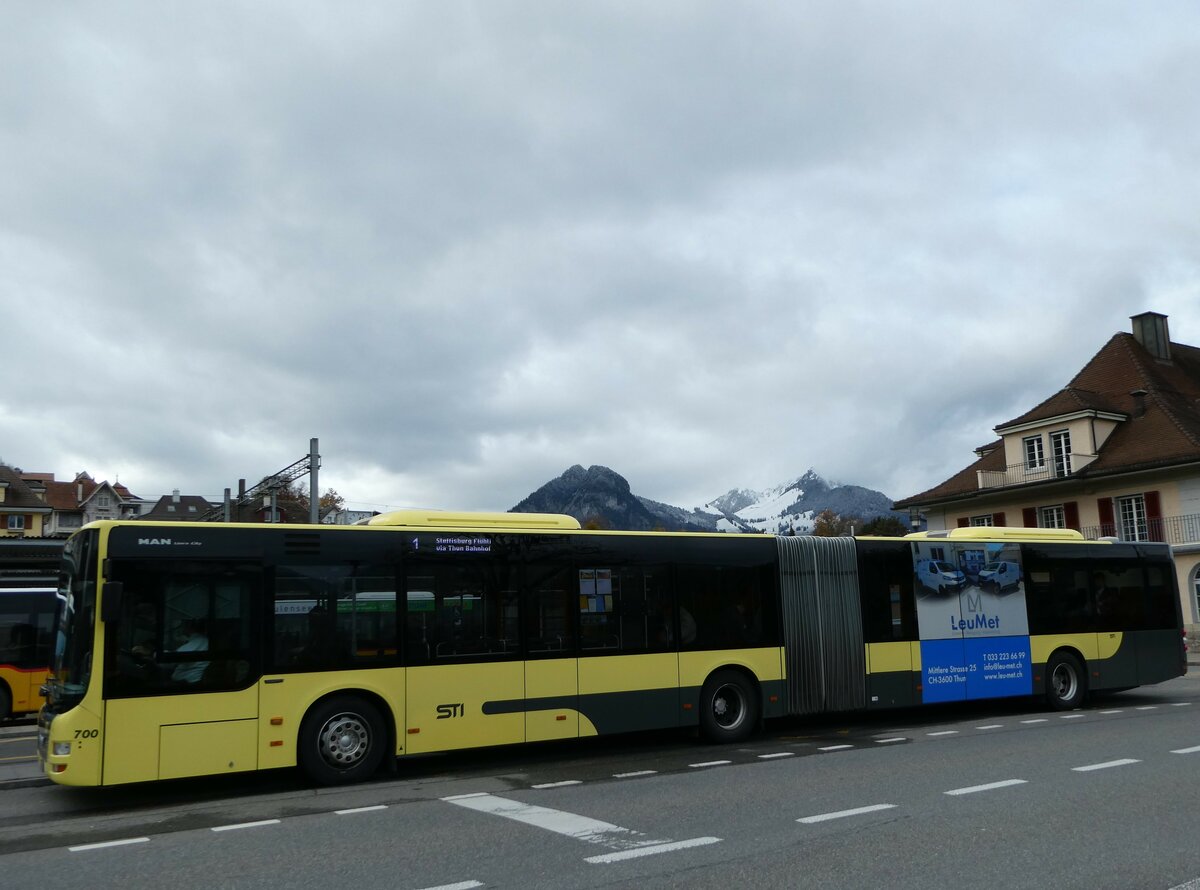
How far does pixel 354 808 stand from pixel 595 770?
10.5 feet

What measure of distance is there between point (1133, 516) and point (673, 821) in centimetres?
3873

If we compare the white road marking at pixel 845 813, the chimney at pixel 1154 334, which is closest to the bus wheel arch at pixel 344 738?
the white road marking at pixel 845 813

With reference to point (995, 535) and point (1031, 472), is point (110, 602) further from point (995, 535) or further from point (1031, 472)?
point (1031, 472)

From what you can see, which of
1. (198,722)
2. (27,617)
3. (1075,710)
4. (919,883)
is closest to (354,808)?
(198,722)

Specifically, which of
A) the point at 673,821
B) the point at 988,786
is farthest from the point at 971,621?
the point at 673,821

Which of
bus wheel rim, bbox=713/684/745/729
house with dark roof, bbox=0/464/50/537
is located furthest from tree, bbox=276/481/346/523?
bus wheel rim, bbox=713/684/745/729

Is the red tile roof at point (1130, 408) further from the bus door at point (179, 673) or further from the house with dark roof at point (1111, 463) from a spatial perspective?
the bus door at point (179, 673)

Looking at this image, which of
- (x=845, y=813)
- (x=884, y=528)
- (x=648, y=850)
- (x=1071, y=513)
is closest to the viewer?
(x=648, y=850)

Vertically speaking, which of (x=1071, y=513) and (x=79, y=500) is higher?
(x=79, y=500)

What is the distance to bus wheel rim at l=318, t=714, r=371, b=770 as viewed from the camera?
11172mm

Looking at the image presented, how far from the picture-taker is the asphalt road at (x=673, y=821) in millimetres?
6961

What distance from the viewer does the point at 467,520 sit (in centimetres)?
1270

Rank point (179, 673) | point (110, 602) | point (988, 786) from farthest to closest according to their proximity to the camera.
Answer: point (179, 673), point (988, 786), point (110, 602)

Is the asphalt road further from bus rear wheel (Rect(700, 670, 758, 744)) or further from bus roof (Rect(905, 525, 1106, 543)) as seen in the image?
bus roof (Rect(905, 525, 1106, 543))
